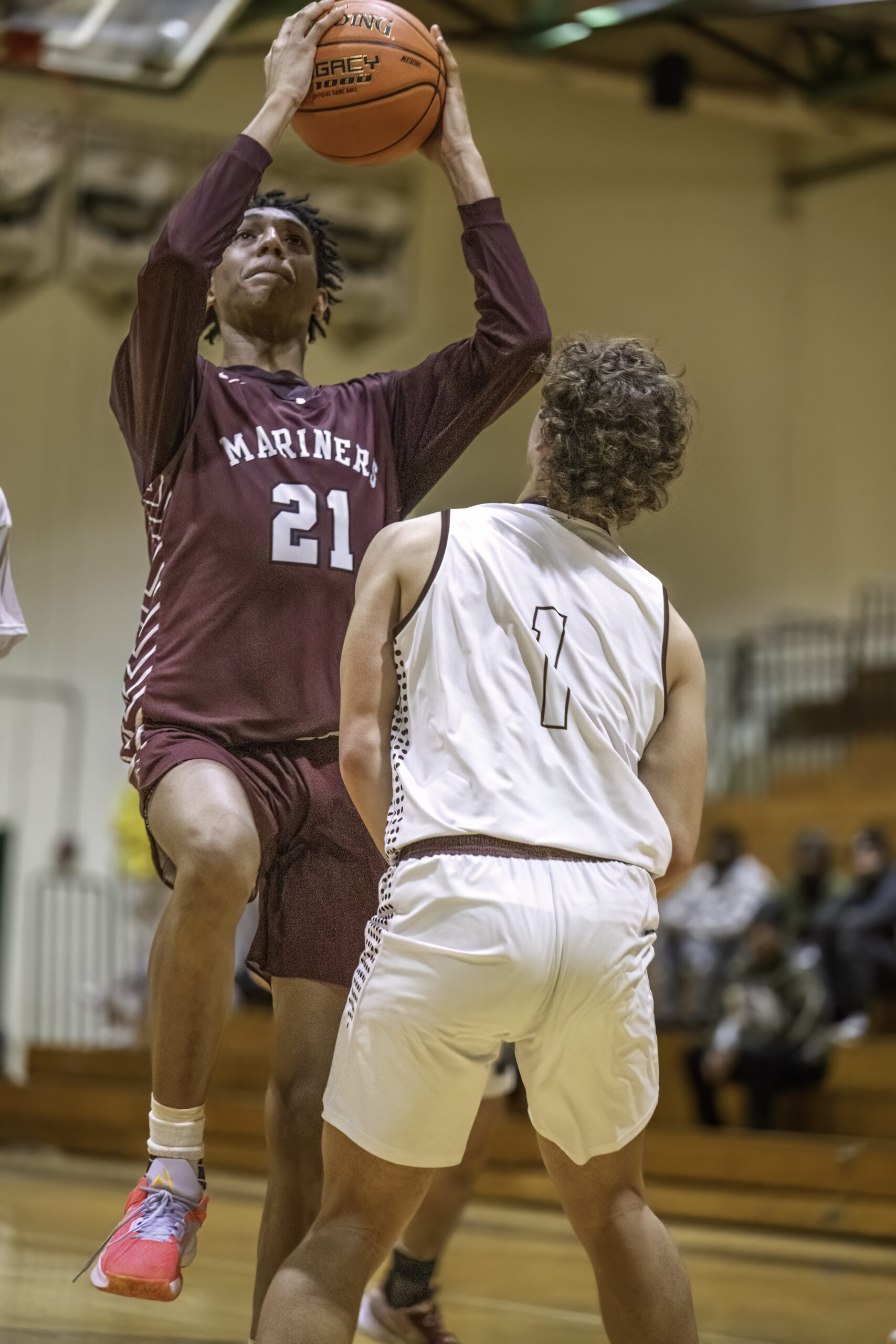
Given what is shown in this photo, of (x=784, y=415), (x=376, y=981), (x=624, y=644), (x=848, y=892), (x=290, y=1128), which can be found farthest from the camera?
(x=784, y=415)

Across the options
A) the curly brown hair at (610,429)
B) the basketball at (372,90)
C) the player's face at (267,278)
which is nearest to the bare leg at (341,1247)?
the curly brown hair at (610,429)

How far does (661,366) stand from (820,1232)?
230 inches

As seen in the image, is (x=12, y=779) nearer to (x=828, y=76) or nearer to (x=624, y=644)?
(x=828, y=76)

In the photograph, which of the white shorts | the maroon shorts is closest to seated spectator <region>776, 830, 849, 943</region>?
the maroon shorts

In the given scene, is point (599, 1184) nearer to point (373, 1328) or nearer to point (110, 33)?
point (373, 1328)

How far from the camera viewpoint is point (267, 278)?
353 centimetres

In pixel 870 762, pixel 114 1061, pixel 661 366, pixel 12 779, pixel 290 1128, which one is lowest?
pixel 114 1061

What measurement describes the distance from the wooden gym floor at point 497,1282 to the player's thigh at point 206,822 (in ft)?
5.24

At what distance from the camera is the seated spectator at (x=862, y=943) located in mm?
9078

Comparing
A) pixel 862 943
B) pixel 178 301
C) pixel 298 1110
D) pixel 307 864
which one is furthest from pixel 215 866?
pixel 862 943

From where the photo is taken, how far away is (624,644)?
2.77 meters

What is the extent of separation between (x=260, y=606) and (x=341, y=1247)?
1279 mm

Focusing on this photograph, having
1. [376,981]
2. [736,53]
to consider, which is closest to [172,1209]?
[376,981]

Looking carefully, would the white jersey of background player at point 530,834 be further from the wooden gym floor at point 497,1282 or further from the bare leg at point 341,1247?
the wooden gym floor at point 497,1282
